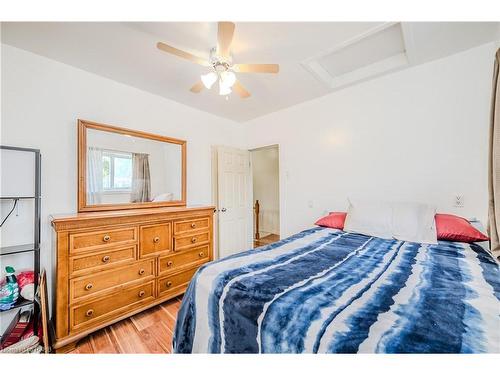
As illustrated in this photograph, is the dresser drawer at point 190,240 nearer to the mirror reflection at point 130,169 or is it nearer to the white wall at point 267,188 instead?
the mirror reflection at point 130,169

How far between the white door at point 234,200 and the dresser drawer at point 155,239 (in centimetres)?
116

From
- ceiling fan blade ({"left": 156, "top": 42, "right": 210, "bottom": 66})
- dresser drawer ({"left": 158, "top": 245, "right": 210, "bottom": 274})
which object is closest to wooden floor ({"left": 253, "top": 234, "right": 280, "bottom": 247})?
dresser drawer ({"left": 158, "top": 245, "right": 210, "bottom": 274})

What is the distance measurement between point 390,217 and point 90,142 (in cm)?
300

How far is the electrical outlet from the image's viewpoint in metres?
1.92

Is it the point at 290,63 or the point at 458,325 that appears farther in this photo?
the point at 290,63

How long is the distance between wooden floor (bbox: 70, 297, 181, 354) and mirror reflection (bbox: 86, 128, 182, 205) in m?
1.17

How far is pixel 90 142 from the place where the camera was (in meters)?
2.05

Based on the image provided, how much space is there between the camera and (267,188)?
5.32 meters

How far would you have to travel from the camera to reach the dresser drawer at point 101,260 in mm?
1604

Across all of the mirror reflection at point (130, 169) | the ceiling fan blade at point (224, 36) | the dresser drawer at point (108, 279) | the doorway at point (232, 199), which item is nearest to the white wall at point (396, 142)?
the doorway at point (232, 199)

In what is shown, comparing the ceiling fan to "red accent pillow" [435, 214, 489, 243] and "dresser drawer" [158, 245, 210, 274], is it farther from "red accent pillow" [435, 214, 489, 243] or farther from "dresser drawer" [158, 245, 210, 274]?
"red accent pillow" [435, 214, 489, 243]
